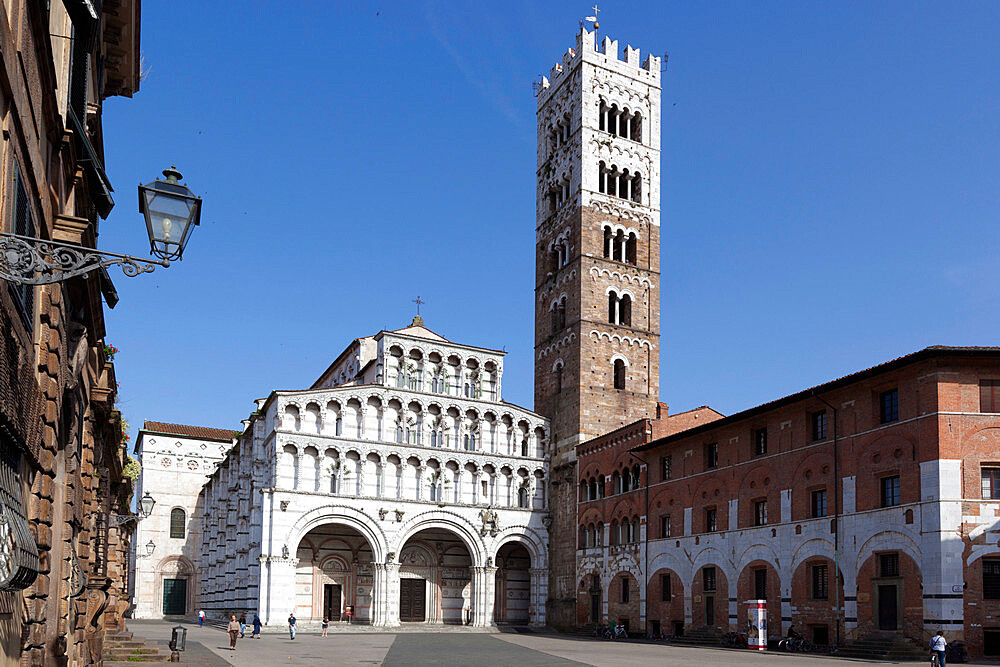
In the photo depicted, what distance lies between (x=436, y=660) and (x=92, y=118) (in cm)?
2052

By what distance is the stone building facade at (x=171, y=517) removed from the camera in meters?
69.5

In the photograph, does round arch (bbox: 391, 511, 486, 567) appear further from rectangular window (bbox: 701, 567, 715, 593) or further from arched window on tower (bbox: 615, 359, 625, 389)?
rectangular window (bbox: 701, 567, 715, 593)

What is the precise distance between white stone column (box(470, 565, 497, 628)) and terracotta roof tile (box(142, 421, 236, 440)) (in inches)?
1220

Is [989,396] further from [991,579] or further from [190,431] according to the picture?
Result: [190,431]

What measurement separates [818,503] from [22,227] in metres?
31.3

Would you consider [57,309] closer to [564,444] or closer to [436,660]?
[436,660]

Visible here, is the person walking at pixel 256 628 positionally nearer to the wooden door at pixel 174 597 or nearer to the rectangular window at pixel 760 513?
the rectangular window at pixel 760 513

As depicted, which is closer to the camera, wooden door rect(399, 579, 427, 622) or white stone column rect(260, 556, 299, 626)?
white stone column rect(260, 556, 299, 626)

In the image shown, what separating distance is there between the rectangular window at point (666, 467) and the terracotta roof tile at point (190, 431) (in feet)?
139

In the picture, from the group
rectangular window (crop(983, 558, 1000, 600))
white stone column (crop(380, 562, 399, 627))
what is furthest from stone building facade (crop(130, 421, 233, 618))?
rectangular window (crop(983, 558, 1000, 600))

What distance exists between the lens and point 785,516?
35.8m

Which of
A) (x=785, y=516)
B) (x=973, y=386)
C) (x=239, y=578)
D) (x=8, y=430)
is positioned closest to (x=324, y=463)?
(x=239, y=578)

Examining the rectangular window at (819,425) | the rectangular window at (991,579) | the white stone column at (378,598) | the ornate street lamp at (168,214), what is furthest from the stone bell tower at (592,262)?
the ornate street lamp at (168,214)

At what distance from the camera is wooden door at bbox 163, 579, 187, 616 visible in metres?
70.0
